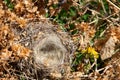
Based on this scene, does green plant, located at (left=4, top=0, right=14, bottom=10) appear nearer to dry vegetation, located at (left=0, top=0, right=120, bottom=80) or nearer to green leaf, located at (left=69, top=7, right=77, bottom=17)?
dry vegetation, located at (left=0, top=0, right=120, bottom=80)

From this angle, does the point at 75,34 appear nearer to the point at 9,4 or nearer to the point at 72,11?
the point at 72,11

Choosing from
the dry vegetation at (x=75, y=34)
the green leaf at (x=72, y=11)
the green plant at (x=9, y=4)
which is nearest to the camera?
the dry vegetation at (x=75, y=34)

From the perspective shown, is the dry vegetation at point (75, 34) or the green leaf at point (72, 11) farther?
the green leaf at point (72, 11)

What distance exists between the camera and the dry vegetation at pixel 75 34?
316 cm

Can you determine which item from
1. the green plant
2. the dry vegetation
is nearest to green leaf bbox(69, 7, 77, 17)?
the dry vegetation

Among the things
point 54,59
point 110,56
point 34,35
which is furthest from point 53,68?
point 110,56

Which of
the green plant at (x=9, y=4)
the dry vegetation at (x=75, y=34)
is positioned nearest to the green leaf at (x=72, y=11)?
the dry vegetation at (x=75, y=34)

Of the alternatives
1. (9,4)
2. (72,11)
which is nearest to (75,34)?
(72,11)

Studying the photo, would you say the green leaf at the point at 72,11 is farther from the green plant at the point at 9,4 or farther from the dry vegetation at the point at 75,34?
the green plant at the point at 9,4

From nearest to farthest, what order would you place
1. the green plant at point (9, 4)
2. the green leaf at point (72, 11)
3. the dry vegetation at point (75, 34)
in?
the dry vegetation at point (75, 34)
the green plant at point (9, 4)
the green leaf at point (72, 11)

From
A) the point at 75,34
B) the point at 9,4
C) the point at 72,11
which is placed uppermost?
the point at 9,4

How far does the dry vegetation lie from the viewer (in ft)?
10.4

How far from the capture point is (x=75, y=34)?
3.45 metres

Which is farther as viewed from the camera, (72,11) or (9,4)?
(72,11)
